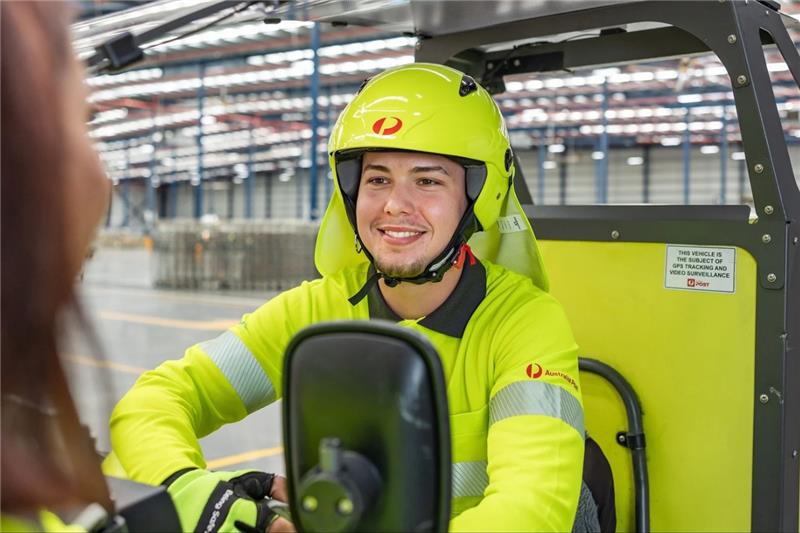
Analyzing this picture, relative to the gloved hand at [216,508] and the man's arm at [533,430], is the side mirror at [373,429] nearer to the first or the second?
the gloved hand at [216,508]

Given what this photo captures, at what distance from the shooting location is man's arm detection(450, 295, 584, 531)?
1533 millimetres

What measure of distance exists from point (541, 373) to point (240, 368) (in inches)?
34.2

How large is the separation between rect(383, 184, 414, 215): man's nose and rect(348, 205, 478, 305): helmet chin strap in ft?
0.48

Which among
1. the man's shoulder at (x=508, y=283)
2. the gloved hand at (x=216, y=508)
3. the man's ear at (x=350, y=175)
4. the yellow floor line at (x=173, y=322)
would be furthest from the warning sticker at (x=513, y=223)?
the yellow floor line at (x=173, y=322)

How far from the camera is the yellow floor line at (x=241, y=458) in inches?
218

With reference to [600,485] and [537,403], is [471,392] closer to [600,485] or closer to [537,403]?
[537,403]

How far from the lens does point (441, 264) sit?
213 cm

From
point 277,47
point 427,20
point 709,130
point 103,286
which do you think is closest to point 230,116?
point 277,47

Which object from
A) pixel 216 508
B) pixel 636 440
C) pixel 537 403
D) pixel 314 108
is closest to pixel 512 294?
pixel 537 403

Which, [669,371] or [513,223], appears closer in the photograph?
[513,223]

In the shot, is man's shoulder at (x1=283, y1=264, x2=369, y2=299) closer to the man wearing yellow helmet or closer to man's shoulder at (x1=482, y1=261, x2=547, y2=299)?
the man wearing yellow helmet

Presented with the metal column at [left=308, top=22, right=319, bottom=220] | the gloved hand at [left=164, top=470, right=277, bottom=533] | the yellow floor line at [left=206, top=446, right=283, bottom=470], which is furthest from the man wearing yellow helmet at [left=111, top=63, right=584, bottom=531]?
the metal column at [left=308, top=22, right=319, bottom=220]

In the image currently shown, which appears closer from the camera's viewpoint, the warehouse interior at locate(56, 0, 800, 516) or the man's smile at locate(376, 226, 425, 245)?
the man's smile at locate(376, 226, 425, 245)

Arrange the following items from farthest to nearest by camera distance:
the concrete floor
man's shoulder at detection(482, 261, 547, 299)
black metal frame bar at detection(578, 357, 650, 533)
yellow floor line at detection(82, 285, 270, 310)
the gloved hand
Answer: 1. yellow floor line at detection(82, 285, 270, 310)
2. black metal frame bar at detection(578, 357, 650, 533)
3. man's shoulder at detection(482, 261, 547, 299)
4. the gloved hand
5. the concrete floor
